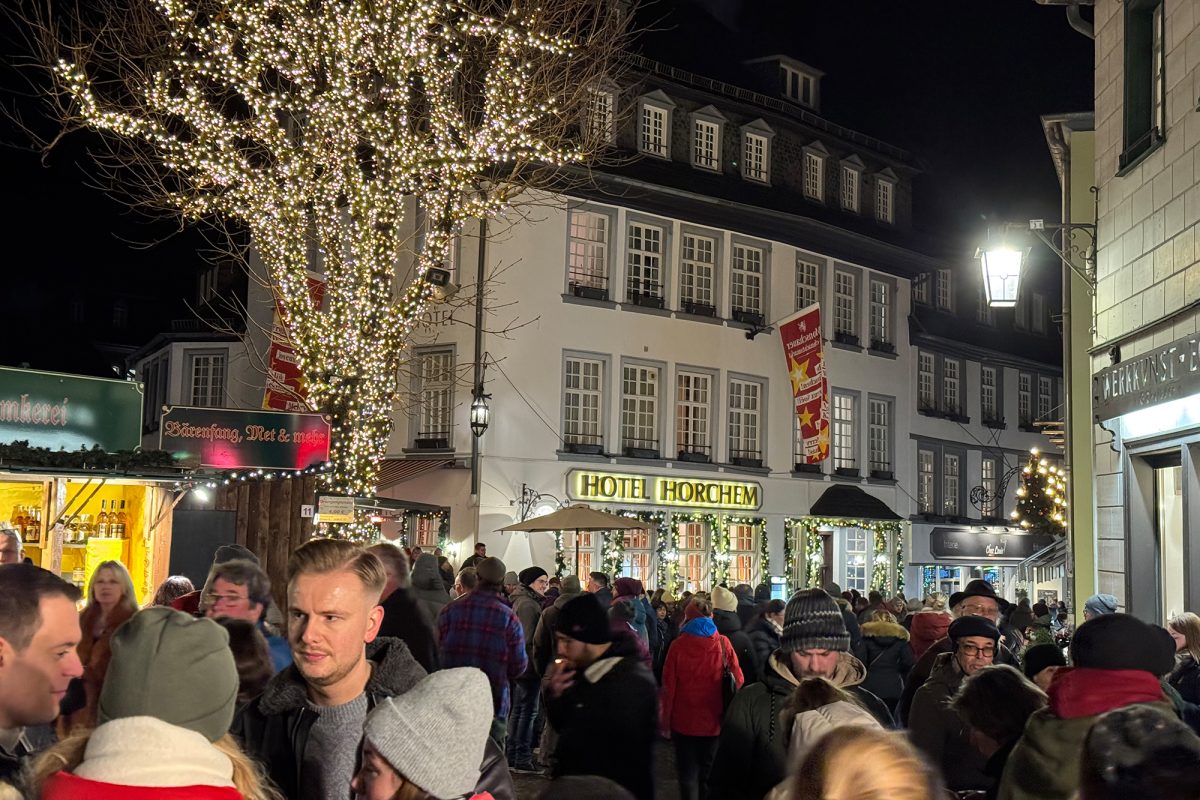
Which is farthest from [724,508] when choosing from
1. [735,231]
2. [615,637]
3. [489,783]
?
[489,783]

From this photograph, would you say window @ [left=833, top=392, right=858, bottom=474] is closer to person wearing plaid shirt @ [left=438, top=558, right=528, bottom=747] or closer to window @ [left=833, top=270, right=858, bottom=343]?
window @ [left=833, top=270, right=858, bottom=343]

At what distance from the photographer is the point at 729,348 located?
105 feet

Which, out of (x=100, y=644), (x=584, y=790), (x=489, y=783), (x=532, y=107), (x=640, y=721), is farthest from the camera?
(x=532, y=107)

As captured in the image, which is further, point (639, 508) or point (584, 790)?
point (639, 508)

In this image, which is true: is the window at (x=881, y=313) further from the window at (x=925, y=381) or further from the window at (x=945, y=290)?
the window at (x=945, y=290)

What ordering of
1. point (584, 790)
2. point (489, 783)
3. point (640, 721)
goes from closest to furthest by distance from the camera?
point (584, 790) → point (489, 783) → point (640, 721)

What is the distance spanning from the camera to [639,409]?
1211 inches

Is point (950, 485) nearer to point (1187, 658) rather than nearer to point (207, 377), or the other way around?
point (207, 377)

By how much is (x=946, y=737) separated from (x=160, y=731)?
13.6 ft

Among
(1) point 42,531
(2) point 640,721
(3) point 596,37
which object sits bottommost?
(2) point 640,721

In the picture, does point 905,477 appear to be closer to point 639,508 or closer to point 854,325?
point 854,325

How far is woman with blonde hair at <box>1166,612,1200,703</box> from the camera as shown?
303 inches

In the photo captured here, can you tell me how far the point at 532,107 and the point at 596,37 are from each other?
Answer: 1.84 meters

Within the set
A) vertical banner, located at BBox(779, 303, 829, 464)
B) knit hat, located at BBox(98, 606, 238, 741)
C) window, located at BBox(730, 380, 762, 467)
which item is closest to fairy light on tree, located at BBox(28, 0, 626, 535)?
knit hat, located at BBox(98, 606, 238, 741)
